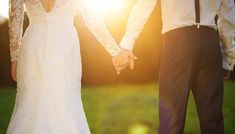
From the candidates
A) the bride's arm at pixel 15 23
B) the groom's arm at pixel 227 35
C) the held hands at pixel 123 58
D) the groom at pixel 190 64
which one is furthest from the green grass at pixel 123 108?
the bride's arm at pixel 15 23

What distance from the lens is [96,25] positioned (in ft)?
19.1

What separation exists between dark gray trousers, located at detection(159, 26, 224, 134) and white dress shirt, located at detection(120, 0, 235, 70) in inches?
3.4

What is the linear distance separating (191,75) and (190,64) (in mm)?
107

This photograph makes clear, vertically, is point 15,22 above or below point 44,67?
above

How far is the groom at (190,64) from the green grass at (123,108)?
196 inches

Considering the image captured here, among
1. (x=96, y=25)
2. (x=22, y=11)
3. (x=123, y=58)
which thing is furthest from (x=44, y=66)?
(x=123, y=58)

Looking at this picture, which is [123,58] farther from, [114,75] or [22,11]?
[114,75]

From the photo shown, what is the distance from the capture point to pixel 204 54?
17.8ft

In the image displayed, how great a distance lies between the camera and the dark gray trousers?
5.42 metres

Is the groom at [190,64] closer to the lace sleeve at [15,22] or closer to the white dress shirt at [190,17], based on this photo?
the white dress shirt at [190,17]

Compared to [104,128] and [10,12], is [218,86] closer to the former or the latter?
[10,12]

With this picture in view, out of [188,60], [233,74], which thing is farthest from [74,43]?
[233,74]

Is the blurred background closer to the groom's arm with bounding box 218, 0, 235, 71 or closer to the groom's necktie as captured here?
the groom's arm with bounding box 218, 0, 235, 71

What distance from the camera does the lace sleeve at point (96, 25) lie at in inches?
225
